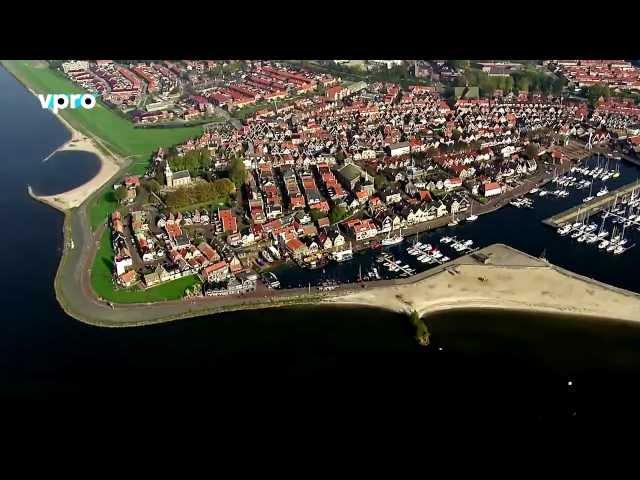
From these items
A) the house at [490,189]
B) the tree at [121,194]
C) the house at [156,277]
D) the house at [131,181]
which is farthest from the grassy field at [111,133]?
the house at [490,189]

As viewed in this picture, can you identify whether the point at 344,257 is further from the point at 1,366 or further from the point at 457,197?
the point at 1,366

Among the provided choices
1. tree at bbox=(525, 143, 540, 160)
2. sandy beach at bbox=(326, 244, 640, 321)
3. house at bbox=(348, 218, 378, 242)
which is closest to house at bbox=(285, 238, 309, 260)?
house at bbox=(348, 218, 378, 242)

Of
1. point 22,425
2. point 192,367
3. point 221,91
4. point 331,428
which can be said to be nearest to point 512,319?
point 331,428

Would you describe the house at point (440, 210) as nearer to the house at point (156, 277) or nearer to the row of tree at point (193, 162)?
the house at point (156, 277)

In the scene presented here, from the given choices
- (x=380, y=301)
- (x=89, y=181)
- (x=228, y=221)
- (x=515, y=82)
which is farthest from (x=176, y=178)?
A: (x=515, y=82)

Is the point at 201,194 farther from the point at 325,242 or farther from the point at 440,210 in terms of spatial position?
the point at 440,210

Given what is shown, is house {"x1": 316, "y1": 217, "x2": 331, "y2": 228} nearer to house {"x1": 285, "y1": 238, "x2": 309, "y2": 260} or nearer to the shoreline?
house {"x1": 285, "y1": 238, "x2": 309, "y2": 260}
